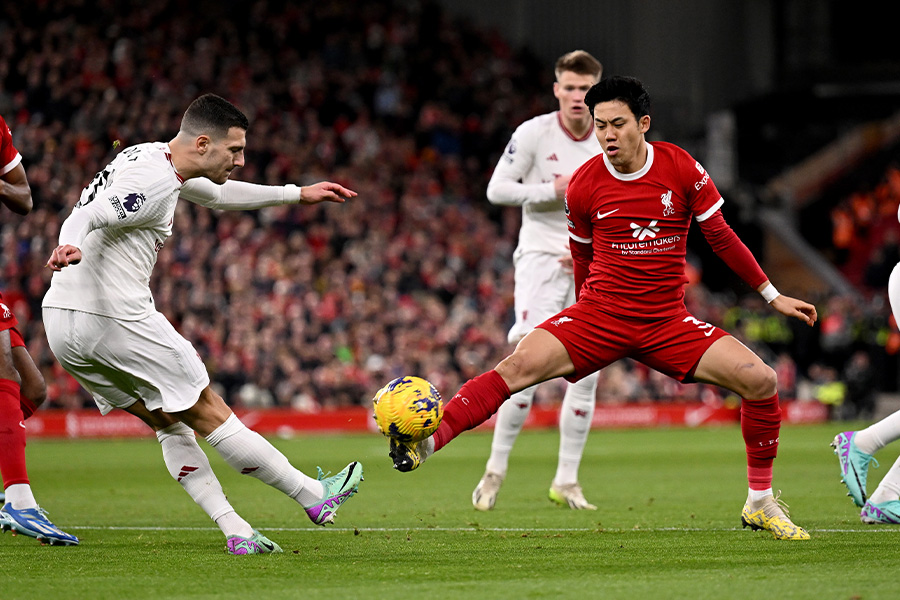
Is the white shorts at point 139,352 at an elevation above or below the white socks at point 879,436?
above

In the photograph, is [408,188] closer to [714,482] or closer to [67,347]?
[714,482]

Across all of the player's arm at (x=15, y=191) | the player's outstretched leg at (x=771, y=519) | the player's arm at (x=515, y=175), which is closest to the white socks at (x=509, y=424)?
the player's arm at (x=515, y=175)

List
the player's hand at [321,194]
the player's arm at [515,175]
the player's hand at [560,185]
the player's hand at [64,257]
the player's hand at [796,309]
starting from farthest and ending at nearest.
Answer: the player's arm at [515,175] < the player's hand at [560,185] < the player's hand at [321,194] < the player's hand at [796,309] < the player's hand at [64,257]

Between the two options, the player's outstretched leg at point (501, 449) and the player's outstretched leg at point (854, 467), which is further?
the player's outstretched leg at point (501, 449)

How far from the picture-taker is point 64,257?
5.09 m

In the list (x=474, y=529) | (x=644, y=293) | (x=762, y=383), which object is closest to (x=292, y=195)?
(x=644, y=293)

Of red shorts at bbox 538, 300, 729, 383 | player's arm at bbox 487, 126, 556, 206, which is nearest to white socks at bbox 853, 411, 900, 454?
red shorts at bbox 538, 300, 729, 383

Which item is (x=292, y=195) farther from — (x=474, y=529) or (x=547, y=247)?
(x=547, y=247)

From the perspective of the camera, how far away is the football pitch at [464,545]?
4.61 m

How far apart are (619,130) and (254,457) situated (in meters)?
2.42

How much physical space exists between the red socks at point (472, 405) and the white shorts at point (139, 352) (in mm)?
1159

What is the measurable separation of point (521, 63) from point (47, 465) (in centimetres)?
1894

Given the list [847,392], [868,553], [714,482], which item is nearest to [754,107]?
[847,392]

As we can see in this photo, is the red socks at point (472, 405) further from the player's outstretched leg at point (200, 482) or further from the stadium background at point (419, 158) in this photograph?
the stadium background at point (419, 158)
